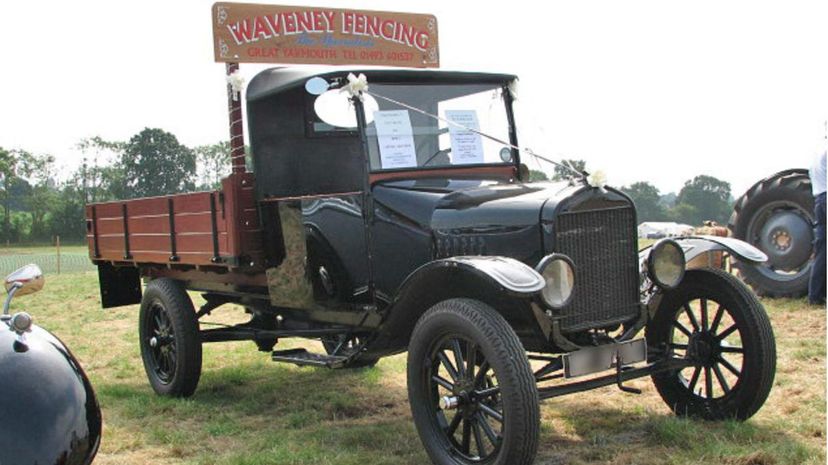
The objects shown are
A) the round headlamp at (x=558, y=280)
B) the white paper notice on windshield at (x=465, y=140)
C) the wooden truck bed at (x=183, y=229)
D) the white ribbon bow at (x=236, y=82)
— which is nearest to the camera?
the round headlamp at (x=558, y=280)

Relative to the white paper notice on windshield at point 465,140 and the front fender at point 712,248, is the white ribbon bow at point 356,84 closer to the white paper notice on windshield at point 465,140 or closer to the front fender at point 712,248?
the white paper notice on windshield at point 465,140

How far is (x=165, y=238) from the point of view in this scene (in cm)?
611

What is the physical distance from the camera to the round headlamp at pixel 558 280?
3.87m

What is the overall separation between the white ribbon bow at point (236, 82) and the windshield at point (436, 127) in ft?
3.84

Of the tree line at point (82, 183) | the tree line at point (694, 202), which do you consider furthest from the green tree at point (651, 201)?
the tree line at point (82, 183)

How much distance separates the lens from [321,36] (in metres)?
6.09

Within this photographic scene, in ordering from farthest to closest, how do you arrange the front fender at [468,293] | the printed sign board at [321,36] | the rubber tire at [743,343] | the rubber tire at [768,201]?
the rubber tire at [768,201], the printed sign board at [321,36], the rubber tire at [743,343], the front fender at [468,293]

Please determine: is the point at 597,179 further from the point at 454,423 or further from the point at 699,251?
the point at 454,423

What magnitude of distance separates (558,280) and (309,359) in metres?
1.77

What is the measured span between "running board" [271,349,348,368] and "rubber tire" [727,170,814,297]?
590cm

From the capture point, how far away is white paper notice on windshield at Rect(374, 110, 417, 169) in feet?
16.0

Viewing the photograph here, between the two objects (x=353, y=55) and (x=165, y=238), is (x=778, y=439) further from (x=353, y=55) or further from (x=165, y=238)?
(x=165, y=238)

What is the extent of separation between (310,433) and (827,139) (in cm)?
594

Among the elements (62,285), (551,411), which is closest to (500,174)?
(551,411)
